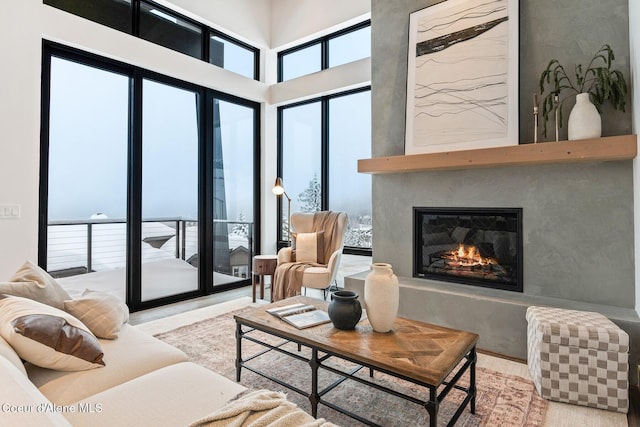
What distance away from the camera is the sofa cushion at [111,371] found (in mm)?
1354

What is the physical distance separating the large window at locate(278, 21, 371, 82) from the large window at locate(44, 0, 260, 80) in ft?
1.52

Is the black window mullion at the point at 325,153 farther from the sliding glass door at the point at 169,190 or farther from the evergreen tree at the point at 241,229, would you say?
the sliding glass door at the point at 169,190

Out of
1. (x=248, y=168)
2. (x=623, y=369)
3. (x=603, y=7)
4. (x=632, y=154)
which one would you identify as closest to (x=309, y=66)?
(x=248, y=168)

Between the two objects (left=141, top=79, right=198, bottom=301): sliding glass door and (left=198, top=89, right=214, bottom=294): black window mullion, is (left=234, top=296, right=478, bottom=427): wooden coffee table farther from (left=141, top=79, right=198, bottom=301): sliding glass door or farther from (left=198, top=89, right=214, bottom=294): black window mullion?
(left=198, top=89, right=214, bottom=294): black window mullion

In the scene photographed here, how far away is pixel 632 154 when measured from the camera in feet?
7.67

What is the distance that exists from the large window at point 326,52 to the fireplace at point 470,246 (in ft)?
7.87

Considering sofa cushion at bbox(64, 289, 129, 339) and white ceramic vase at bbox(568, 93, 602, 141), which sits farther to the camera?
white ceramic vase at bbox(568, 93, 602, 141)

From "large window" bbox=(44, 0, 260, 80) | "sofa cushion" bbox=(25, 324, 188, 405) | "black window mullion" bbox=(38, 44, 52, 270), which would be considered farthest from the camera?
"large window" bbox=(44, 0, 260, 80)

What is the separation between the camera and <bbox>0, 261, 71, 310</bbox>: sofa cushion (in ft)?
5.55

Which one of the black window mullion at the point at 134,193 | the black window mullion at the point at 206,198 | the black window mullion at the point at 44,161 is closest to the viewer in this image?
the black window mullion at the point at 44,161

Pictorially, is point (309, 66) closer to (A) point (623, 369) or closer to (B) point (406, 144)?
(B) point (406, 144)

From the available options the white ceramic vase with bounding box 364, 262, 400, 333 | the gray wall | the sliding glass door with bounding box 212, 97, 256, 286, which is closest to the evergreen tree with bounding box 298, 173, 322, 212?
the sliding glass door with bounding box 212, 97, 256, 286

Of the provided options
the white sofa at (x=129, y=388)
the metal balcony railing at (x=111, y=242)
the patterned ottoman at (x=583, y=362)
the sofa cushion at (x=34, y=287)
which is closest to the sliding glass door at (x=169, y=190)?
the metal balcony railing at (x=111, y=242)

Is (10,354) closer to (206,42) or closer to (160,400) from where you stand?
(160,400)
